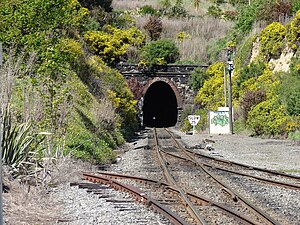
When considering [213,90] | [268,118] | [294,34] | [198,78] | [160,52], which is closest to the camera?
[268,118]

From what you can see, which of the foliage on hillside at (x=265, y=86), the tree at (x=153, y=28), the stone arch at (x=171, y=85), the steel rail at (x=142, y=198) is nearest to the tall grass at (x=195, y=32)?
the tree at (x=153, y=28)

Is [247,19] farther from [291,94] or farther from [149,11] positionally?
[149,11]

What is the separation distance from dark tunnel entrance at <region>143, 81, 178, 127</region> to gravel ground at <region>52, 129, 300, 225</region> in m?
37.5

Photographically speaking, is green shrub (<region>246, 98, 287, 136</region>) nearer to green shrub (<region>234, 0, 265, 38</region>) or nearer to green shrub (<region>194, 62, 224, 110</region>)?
green shrub (<region>194, 62, 224, 110</region>)

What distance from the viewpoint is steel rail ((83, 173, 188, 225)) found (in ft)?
30.5

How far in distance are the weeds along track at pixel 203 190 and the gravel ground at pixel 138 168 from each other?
0.31 m

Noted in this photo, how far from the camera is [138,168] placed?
18359mm

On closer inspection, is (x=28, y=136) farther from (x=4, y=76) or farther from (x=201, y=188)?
(x=201, y=188)

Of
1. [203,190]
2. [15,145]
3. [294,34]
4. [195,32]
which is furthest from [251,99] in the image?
[195,32]

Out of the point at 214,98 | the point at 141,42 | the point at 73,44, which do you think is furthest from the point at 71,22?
the point at 141,42

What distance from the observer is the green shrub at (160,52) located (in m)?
57.6

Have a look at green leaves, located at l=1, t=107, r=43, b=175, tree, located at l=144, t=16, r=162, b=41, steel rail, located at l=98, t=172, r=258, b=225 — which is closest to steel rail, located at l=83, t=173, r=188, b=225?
steel rail, located at l=98, t=172, r=258, b=225

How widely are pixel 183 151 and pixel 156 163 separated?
16.7 ft

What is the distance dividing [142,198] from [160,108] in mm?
62632
